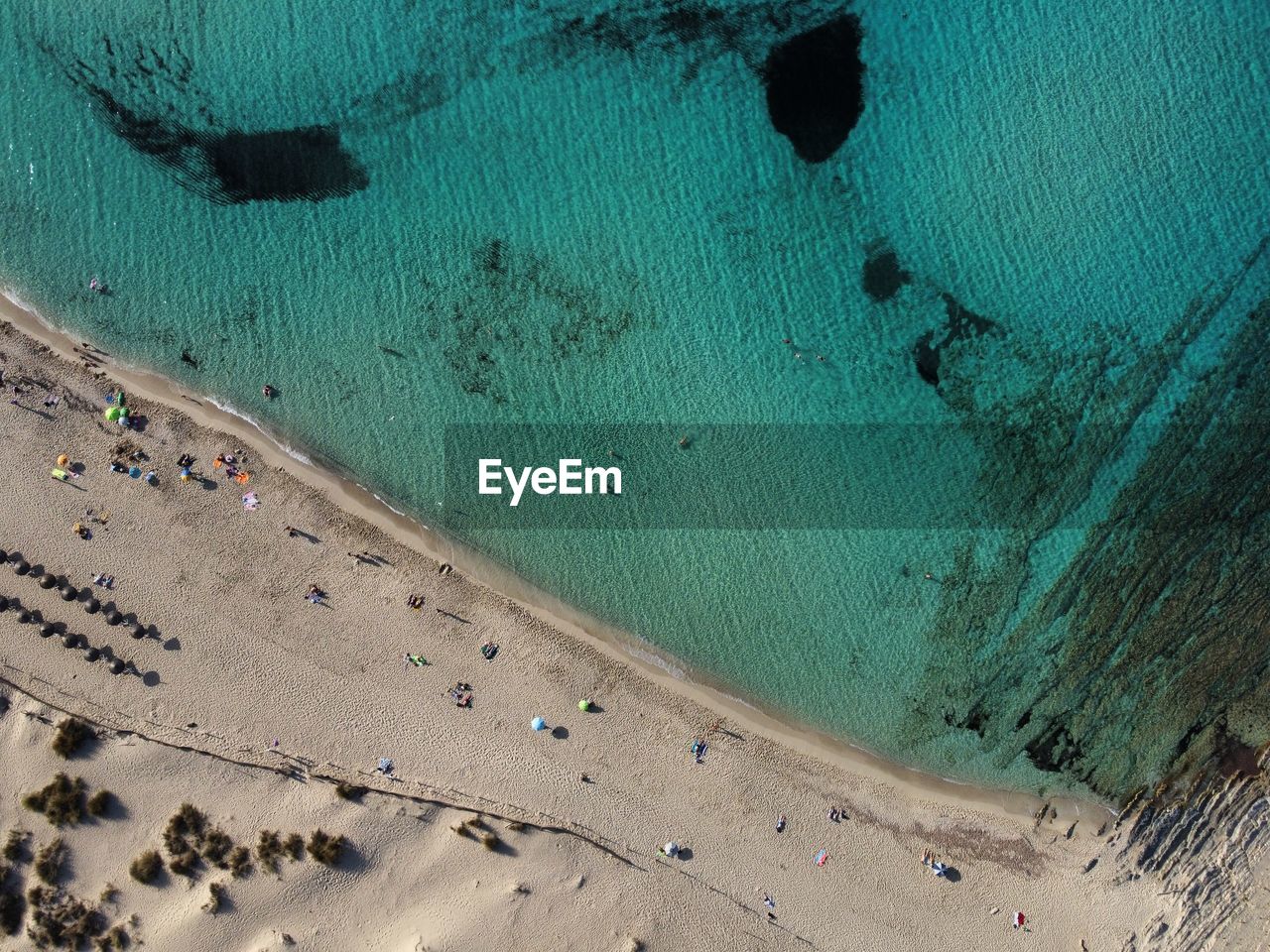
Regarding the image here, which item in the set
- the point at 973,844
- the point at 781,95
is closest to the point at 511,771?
the point at 973,844

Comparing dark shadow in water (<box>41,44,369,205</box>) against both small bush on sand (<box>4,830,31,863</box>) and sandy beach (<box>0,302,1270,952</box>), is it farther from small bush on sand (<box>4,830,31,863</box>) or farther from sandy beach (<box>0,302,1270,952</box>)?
small bush on sand (<box>4,830,31,863</box>)

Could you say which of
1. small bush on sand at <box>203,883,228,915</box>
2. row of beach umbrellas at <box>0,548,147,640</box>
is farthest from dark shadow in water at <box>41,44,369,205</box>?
small bush on sand at <box>203,883,228,915</box>

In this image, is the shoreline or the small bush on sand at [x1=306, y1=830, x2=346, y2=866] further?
the shoreline

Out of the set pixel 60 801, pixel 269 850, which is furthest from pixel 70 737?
pixel 269 850

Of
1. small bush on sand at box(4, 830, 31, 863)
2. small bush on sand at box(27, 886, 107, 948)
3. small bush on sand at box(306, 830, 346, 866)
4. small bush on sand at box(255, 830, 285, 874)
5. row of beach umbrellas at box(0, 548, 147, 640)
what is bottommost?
small bush on sand at box(27, 886, 107, 948)

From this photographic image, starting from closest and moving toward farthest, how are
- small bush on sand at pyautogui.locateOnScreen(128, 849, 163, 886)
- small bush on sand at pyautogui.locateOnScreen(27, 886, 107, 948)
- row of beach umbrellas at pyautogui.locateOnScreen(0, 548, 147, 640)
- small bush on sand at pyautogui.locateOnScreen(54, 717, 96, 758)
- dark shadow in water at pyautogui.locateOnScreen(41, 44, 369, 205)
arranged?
small bush on sand at pyautogui.locateOnScreen(27, 886, 107, 948), small bush on sand at pyautogui.locateOnScreen(128, 849, 163, 886), small bush on sand at pyautogui.locateOnScreen(54, 717, 96, 758), row of beach umbrellas at pyautogui.locateOnScreen(0, 548, 147, 640), dark shadow in water at pyautogui.locateOnScreen(41, 44, 369, 205)

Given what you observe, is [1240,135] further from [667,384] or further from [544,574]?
[544,574]
